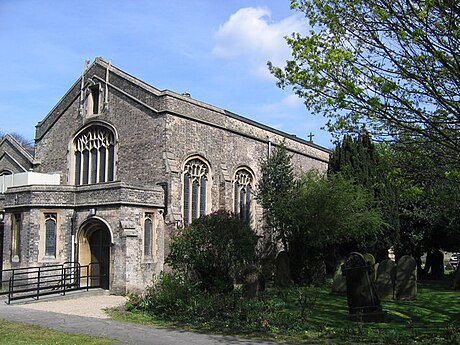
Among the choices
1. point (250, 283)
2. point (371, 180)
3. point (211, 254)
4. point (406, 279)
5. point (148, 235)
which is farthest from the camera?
point (371, 180)

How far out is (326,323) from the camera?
1305 centimetres

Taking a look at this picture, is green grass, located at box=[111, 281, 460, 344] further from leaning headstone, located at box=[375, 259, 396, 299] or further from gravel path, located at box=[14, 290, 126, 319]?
gravel path, located at box=[14, 290, 126, 319]

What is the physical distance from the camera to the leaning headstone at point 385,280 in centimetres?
1819

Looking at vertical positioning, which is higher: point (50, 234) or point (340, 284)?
point (50, 234)

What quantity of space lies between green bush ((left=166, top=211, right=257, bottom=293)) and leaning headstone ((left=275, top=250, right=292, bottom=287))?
611 cm

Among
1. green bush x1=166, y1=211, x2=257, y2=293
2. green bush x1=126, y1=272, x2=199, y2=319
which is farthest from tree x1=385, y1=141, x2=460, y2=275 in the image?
green bush x1=126, y1=272, x2=199, y2=319

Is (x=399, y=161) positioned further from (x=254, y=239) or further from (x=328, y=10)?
(x=254, y=239)

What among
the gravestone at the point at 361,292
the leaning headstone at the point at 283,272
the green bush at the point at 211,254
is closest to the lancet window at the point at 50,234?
the green bush at the point at 211,254

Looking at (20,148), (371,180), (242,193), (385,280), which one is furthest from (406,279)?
(20,148)

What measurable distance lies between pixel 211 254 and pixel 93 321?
5317 millimetres

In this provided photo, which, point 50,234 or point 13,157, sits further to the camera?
point 13,157

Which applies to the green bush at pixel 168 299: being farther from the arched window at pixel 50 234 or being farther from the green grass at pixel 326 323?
the arched window at pixel 50 234

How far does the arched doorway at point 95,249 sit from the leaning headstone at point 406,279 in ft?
36.9

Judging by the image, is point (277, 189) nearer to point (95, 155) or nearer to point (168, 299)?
point (95, 155)
